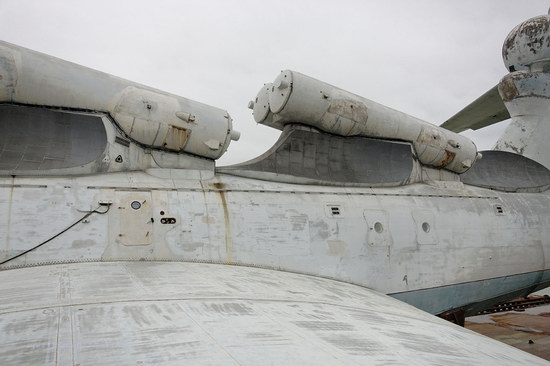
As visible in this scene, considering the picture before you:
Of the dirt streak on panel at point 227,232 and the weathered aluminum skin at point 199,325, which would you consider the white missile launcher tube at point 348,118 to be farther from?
the weathered aluminum skin at point 199,325

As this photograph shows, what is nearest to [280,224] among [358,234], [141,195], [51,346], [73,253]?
[358,234]

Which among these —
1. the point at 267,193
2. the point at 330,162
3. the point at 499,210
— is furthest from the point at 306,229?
the point at 499,210

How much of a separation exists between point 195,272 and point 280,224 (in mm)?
1644

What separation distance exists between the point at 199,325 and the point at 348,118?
4.98m

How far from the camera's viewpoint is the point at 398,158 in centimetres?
781

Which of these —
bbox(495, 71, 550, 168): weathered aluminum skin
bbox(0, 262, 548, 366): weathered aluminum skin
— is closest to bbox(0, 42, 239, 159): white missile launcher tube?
bbox(0, 262, 548, 366): weathered aluminum skin

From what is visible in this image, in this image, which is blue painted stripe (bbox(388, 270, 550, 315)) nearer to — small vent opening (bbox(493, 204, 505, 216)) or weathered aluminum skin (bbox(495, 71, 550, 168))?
small vent opening (bbox(493, 204, 505, 216))

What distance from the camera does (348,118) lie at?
23.1 ft

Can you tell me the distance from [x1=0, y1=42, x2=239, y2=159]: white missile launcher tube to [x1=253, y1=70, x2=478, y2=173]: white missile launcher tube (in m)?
Answer: 0.94

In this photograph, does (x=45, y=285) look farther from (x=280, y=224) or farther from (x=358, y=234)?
(x=358, y=234)

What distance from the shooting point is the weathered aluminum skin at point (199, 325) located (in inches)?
91.9

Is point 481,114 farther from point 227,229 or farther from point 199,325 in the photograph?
point 199,325

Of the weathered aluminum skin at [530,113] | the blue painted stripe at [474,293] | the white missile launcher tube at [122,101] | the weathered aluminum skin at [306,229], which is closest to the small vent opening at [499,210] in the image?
the weathered aluminum skin at [306,229]

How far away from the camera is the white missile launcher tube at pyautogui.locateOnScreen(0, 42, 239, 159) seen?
16.3 feet
